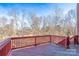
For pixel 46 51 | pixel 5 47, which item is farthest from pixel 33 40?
pixel 5 47

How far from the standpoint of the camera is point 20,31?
6.11 feet

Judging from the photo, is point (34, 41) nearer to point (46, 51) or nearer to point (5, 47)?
point (46, 51)

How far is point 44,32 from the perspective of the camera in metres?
1.86

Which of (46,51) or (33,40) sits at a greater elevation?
(33,40)

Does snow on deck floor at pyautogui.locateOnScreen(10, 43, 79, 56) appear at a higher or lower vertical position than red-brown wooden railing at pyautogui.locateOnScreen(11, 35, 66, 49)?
lower

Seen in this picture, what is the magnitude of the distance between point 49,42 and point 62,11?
13.0 inches

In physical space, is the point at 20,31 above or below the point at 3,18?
below

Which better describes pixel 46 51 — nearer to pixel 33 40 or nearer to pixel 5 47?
pixel 33 40

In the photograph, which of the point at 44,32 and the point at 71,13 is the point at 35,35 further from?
the point at 71,13

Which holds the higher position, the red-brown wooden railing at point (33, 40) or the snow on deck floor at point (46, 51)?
the red-brown wooden railing at point (33, 40)

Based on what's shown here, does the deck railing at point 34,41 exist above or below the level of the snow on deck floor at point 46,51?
above

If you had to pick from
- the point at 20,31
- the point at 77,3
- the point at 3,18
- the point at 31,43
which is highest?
the point at 77,3

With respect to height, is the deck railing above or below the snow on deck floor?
above

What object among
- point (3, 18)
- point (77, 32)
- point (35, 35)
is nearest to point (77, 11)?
point (77, 32)
